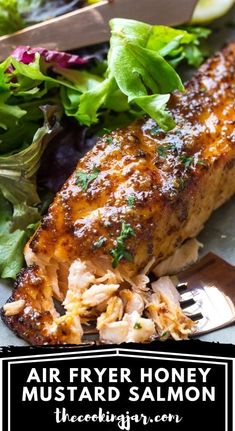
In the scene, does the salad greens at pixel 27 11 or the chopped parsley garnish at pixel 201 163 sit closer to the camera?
the chopped parsley garnish at pixel 201 163

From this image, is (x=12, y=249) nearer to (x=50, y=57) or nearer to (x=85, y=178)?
(x=85, y=178)

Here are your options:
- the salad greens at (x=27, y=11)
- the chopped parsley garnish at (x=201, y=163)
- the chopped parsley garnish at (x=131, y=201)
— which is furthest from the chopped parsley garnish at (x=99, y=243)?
the salad greens at (x=27, y=11)

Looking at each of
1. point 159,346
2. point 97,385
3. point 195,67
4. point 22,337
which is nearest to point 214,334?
point 159,346

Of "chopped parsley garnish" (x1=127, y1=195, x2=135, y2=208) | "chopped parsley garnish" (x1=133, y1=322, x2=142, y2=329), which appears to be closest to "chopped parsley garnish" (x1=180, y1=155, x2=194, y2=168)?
"chopped parsley garnish" (x1=127, y1=195, x2=135, y2=208)

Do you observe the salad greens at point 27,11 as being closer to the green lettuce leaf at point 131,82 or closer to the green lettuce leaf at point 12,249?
the green lettuce leaf at point 131,82

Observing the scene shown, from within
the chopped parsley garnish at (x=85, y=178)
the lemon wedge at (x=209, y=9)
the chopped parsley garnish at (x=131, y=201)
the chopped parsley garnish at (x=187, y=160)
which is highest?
the lemon wedge at (x=209, y=9)

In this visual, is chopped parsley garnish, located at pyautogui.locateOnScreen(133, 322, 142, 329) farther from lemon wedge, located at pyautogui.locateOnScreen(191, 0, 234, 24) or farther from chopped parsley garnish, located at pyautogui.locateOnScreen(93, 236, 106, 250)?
lemon wedge, located at pyautogui.locateOnScreen(191, 0, 234, 24)

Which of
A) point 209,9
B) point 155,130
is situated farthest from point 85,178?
point 209,9
